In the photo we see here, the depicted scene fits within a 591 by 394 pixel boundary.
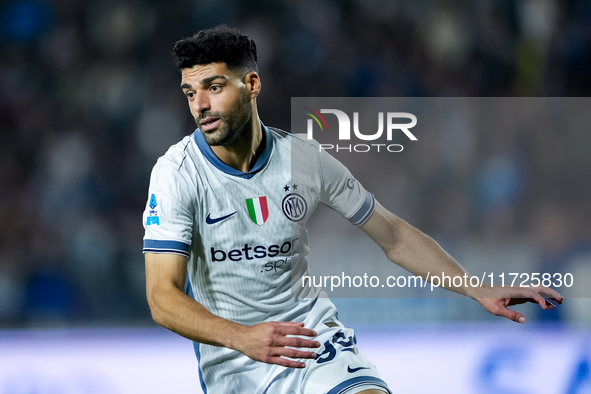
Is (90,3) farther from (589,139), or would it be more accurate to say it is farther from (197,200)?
(589,139)

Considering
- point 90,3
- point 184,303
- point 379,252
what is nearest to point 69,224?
point 90,3

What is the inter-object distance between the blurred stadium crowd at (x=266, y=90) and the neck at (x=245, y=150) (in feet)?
9.66

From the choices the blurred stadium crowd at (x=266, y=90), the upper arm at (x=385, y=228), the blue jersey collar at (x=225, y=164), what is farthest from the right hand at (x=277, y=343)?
→ the blurred stadium crowd at (x=266, y=90)

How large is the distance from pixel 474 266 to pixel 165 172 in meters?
3.67

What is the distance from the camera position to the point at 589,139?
17.0ft

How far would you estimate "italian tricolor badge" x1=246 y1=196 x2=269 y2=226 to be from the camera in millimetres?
2186

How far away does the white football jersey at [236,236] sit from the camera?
6.77ft

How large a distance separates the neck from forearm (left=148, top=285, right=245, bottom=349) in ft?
1.88

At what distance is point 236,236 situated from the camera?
7.01ft

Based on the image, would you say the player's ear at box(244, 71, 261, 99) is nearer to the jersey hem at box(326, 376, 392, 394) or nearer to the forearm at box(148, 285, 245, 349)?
the forearm at box(148, 285, 245, 349)

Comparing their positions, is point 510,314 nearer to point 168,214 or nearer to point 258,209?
point 258,209

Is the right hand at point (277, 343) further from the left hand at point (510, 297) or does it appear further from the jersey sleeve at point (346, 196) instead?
the jersey sleeve at point (346, 196)
